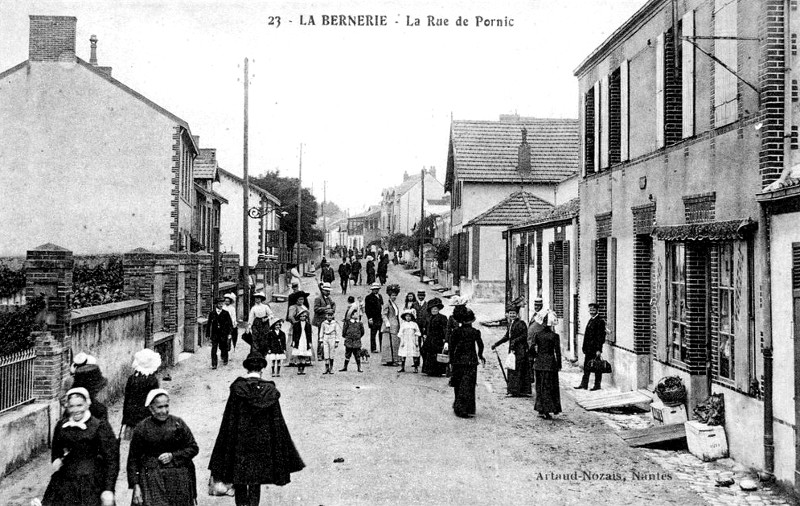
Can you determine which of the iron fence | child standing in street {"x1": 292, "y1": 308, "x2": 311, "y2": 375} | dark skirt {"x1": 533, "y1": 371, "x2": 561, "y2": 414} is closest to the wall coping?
the iron fence

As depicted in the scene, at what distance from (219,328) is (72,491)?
10988 millimetres

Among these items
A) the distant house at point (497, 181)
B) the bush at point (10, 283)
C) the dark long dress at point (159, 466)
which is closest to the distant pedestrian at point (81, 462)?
the dark long dress at point (159, 466)

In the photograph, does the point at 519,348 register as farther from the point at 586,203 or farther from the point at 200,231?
the point at 200,231

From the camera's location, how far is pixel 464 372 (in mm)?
11461

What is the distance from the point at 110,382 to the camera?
1218 cm

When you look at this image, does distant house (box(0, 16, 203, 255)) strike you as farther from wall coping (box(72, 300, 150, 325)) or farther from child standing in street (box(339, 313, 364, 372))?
child standing in street (box(339, 313, 364, 372))

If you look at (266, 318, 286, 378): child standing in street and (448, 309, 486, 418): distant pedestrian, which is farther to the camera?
(266, 318, 286, 378): child standing in street

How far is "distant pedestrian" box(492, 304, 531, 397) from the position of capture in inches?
508

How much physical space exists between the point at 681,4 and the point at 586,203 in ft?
19.1

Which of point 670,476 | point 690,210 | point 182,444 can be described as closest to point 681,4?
point 690,210

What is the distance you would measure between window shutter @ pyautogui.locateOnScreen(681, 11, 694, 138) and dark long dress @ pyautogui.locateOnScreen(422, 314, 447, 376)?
613cm

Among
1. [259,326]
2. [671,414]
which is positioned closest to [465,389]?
[671,414]

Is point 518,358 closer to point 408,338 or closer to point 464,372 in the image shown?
point 464,372

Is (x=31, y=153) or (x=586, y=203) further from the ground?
(x=31, y=153)
